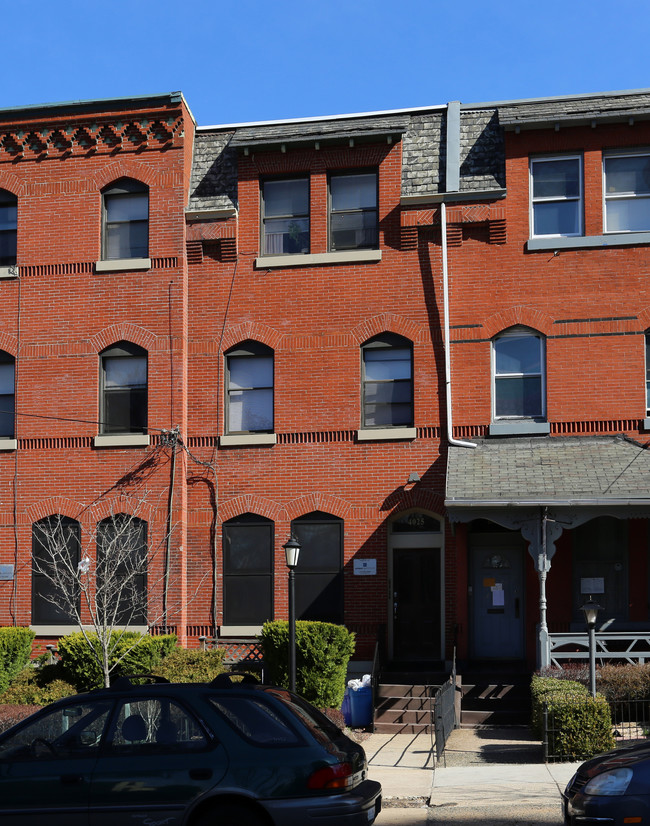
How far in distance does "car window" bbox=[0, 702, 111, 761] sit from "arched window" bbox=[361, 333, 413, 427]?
11328mm

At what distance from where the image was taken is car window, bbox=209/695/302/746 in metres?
8.45

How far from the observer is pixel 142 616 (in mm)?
19328

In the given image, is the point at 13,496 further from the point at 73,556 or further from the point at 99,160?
the point at 99,160

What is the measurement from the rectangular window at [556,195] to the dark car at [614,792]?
12.2m

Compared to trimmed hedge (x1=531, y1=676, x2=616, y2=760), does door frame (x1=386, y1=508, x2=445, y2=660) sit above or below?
above

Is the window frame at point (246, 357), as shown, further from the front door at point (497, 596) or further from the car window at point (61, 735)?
the car window at point (61, 735)

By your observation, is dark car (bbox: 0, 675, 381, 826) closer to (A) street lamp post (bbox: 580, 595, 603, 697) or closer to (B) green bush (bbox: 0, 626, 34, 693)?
(A) street lamp post (bbox: 580, 595, 603, 697)

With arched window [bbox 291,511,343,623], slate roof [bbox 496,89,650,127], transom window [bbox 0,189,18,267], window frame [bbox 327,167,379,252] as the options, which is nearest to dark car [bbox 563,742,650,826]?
arched window [bbox 291,511,343,623]

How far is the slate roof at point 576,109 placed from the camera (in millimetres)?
18552

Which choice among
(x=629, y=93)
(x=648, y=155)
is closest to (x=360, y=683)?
(x=648, y=155)

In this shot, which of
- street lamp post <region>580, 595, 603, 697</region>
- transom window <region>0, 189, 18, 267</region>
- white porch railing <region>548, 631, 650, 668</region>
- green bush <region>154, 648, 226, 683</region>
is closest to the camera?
street lamp post <region>580, 595, 603, 697</region>

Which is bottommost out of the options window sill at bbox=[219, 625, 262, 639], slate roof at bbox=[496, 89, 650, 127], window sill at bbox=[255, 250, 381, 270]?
window sill at bbox=[219, 625, 262, 639]

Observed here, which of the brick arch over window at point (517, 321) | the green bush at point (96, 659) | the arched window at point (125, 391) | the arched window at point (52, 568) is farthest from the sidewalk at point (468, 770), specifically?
the arched window at point (125, 391)

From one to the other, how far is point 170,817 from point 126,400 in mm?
12763
